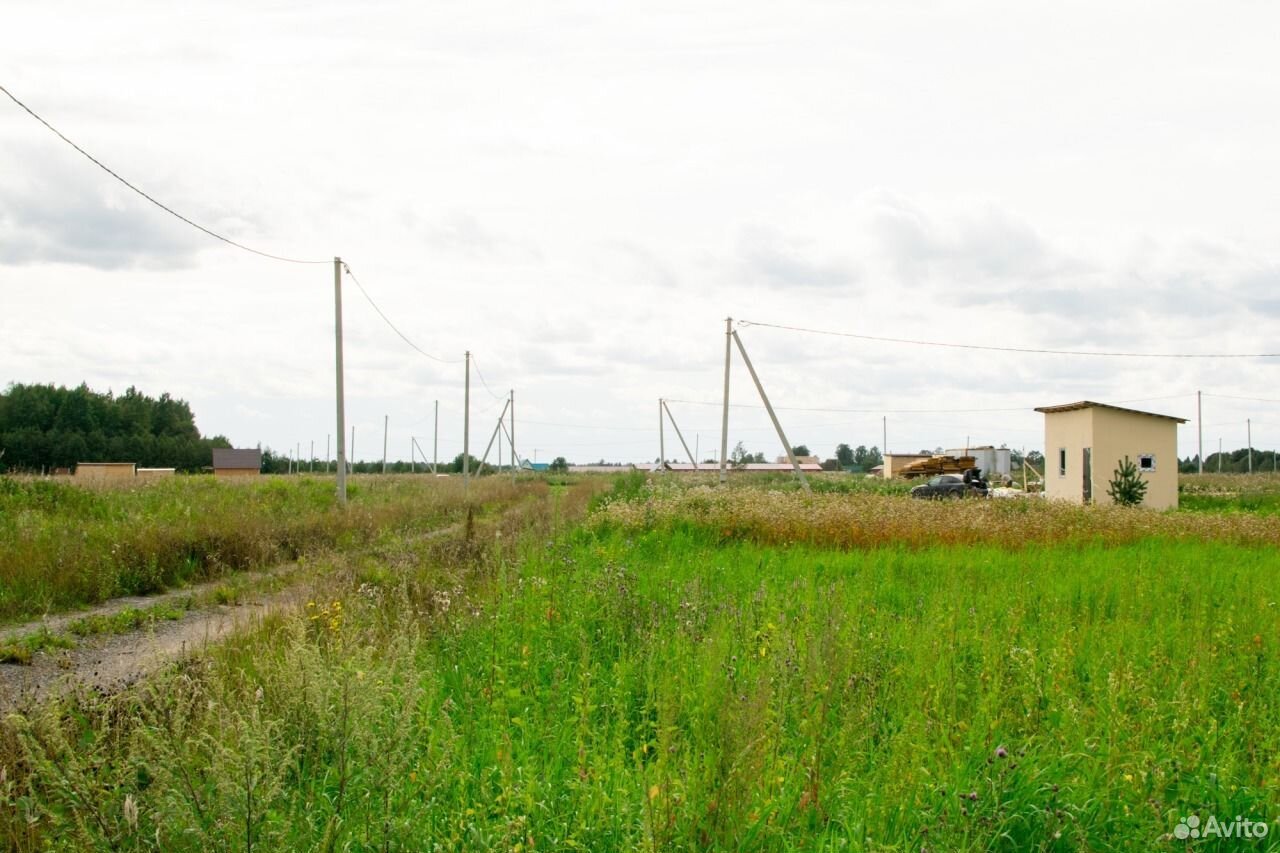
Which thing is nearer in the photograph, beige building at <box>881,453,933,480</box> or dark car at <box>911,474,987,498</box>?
dark car at <box>911,474,987,498</box>

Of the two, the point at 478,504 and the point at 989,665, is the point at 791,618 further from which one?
the point at 478,504

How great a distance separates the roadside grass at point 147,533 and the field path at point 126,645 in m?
0.42

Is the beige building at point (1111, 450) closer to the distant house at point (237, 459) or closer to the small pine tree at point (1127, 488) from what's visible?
the small pine tree at point (1127, 488)

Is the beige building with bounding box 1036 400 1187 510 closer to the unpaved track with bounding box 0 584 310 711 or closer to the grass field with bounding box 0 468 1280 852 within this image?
the grass field with bounding box 0 468 1280 852

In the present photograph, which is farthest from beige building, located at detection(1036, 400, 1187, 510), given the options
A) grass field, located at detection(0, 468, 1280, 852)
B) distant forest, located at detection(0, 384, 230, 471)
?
distant forest, located at detection(0, 384, 230, 471)

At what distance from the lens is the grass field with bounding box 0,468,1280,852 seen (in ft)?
11.7

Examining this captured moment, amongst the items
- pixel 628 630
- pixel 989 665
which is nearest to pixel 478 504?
pixel 628 630

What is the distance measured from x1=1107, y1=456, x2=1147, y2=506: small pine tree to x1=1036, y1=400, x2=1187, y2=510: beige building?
2.94ft

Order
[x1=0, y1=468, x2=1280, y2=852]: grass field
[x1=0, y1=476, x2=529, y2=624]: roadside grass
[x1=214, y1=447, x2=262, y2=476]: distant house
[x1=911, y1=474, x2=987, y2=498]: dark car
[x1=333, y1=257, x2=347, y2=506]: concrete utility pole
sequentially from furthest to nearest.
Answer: [x1=214, y1=447, x2=262, y2=476]: distant house
[x1=911, y1=474, x2=987, y2=498]: dark car
[x1=333, y1=257, x2=347, y2=506]: concrete utility pole
[x1=0, y1=476, x2=529, y2=624]: roadside grass
[x1=0, y1=468, x2=1280, y2=852]: grass field

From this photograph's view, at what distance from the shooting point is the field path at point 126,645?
5832 millimetres

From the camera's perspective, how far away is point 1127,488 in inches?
999

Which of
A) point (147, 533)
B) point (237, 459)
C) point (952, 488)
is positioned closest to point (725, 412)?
point (952, 488)

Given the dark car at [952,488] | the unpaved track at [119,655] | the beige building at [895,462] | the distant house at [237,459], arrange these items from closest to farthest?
the unpaved track at [119,655] < the dark car at [952,488] < the beige building at [895,462] < the distant house at [237,459]

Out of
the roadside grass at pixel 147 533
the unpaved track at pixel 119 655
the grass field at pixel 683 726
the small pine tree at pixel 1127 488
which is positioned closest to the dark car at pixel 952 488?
the small pine tree at pixel 1127 488
